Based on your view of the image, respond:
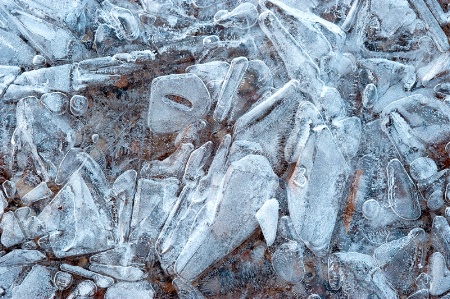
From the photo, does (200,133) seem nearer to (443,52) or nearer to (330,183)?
(330,183)

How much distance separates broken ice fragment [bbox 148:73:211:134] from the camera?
144cm

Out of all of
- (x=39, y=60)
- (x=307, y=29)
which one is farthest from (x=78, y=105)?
(x=307, y=29)

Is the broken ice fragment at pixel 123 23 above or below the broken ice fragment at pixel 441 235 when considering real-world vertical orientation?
above

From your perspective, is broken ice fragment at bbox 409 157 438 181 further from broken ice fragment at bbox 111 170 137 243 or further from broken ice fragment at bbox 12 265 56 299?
broken ice fragment at bbox 12 265 56 299

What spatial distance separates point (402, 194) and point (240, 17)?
76 centimetres

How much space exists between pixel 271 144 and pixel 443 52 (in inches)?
25.4

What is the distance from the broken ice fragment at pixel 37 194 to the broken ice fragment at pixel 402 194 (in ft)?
3.50

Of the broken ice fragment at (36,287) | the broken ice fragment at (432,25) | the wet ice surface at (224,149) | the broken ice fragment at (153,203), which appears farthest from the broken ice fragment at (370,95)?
the broken ice fragment at (36,287)

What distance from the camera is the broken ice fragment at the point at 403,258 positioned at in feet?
4.55

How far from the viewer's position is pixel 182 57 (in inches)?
58.5

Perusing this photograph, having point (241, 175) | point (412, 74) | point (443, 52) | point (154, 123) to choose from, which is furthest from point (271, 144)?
point (443, 52)

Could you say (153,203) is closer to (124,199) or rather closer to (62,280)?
(124,199)

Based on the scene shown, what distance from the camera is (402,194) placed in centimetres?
140

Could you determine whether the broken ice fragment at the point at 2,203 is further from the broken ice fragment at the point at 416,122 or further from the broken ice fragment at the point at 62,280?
→ the broken ice fragment at the point at 416,122
